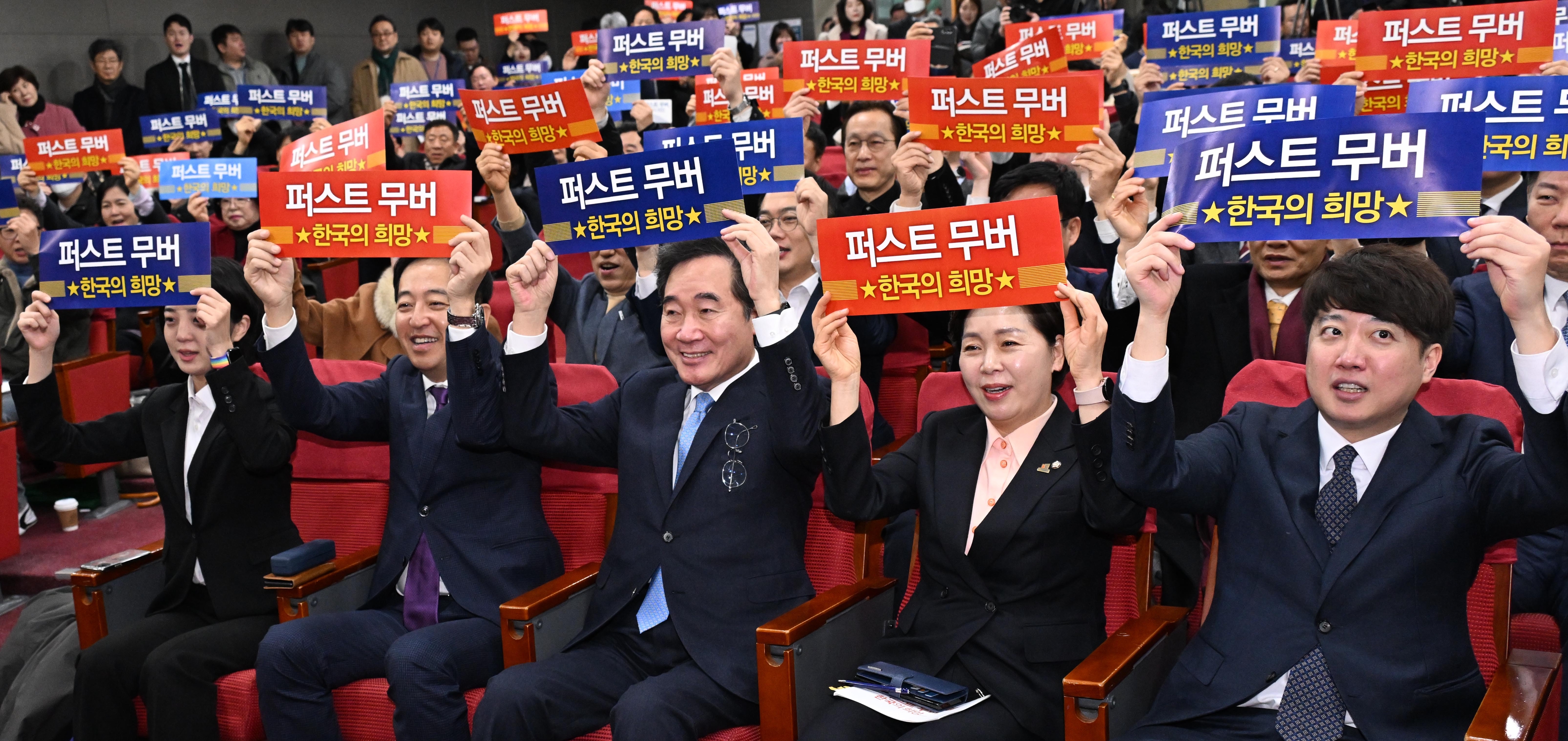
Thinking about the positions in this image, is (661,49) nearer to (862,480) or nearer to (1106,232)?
(1106,232)

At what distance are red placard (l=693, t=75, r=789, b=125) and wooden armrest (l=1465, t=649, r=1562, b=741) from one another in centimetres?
427

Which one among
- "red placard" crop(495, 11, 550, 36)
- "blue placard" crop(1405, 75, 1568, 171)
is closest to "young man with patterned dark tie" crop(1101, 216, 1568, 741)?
"blue placard" crop(1405, 75, 1568, 171)

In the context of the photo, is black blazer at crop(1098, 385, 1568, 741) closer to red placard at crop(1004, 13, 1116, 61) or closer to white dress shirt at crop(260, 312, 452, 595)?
white dress shirt at crop(260, 312, 452, 595)

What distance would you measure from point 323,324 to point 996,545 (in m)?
3.26

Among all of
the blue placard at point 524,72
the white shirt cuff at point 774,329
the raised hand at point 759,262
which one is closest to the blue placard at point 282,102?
the blue placard at point 524,72

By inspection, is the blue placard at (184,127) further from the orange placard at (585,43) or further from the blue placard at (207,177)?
the orange placard at (585,43)

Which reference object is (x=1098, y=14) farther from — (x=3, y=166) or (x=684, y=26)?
(x=3, y=166)

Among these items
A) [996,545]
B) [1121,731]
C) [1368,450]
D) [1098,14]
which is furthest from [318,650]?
[1098,14]

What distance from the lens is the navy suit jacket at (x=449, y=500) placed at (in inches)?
122

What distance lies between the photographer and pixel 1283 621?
2.21 metres

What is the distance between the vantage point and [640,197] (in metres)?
3.29

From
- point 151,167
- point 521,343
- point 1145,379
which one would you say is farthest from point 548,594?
point 151,167

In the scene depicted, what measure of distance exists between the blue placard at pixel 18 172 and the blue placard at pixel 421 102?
1845 millimetres

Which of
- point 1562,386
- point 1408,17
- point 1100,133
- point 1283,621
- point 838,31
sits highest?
point 838,31
